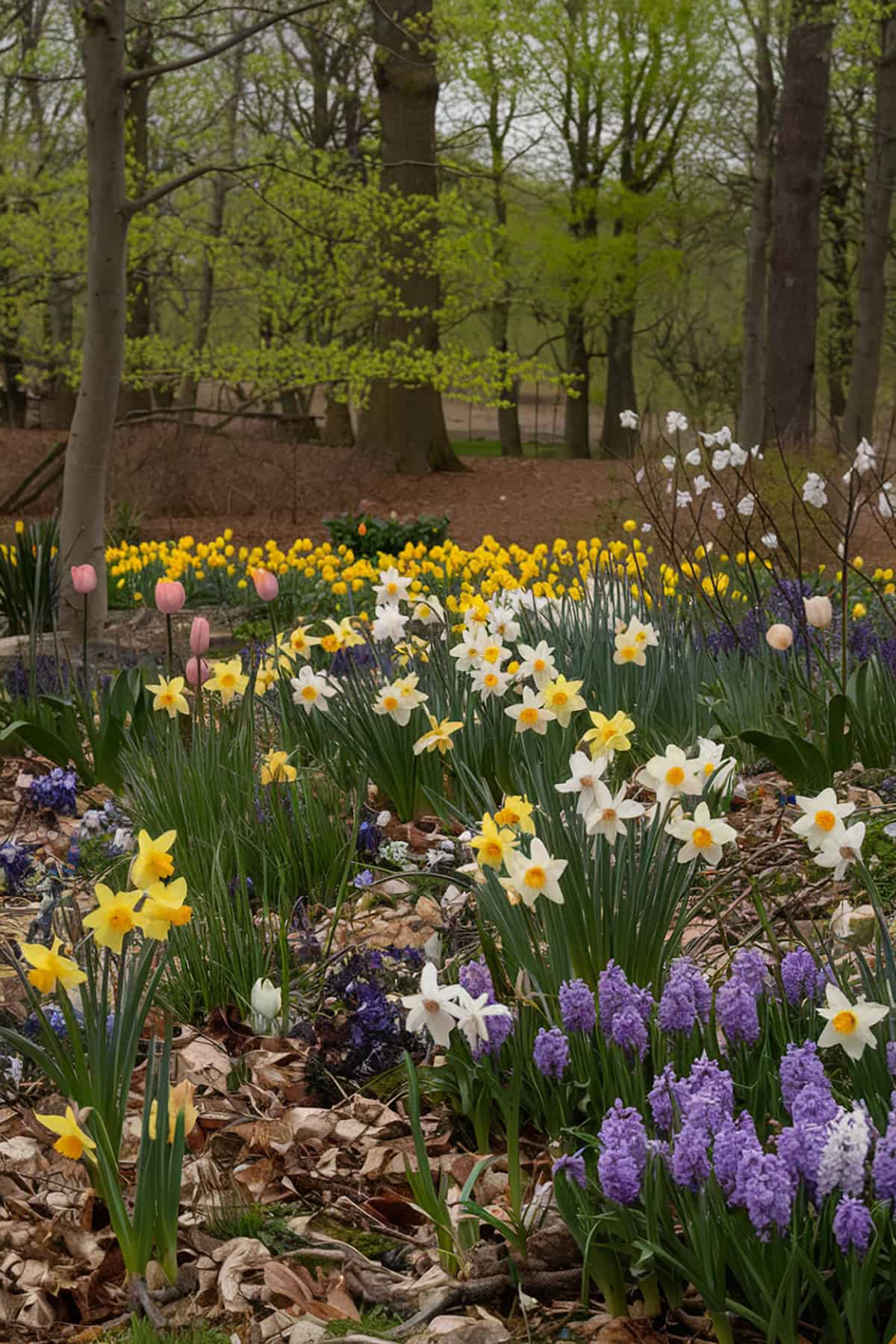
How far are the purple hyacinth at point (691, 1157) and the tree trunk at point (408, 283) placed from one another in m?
14.1

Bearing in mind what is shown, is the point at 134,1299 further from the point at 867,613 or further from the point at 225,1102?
the point at 867,613

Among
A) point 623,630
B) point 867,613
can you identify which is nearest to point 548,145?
point 867,613

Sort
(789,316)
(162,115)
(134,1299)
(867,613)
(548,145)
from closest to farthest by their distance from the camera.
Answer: (134,1299) < (867,613) < (789,316) < (162,115) < (548,145)

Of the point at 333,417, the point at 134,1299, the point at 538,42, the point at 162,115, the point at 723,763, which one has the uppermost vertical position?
the point at 538,42

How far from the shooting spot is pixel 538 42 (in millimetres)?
21281

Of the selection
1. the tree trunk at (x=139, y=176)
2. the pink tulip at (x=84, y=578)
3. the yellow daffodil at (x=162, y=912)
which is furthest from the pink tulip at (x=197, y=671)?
the tree trunk at (x=139, y=176)

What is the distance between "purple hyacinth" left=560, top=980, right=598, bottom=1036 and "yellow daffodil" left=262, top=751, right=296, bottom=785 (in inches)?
57.8

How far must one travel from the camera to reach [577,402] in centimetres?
2336

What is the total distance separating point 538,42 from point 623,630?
20.3 m

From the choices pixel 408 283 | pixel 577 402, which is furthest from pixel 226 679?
pixel 577 402

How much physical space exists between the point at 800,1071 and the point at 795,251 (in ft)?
42.2

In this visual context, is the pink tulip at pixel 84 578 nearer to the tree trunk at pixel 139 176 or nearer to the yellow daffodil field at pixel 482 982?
the yellow daffodil field at pixel 482 982

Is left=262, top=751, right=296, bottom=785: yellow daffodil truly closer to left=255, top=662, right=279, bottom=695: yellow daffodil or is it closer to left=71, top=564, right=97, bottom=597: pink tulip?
left=255, top=662, right=279, bottom=695: yellow daffodil

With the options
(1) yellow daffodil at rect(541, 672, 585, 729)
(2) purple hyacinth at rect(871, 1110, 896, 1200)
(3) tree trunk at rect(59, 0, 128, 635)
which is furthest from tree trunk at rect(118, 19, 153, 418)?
(2) purple hyacinth at rect(871, 1110, 896, 1200)
